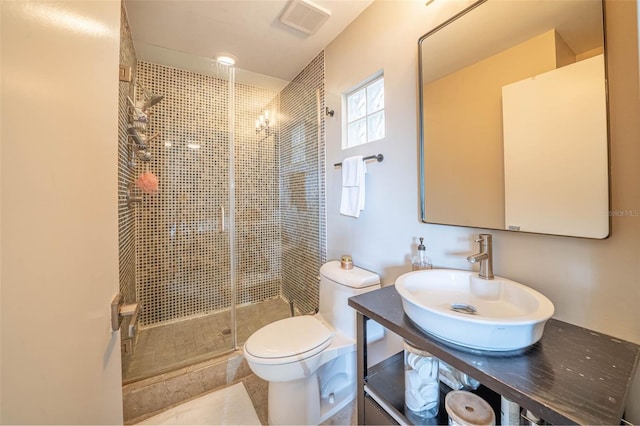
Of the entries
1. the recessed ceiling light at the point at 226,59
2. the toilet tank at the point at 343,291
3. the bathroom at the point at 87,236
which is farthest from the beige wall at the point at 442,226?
the recessed ceiling light at the point at 226,59

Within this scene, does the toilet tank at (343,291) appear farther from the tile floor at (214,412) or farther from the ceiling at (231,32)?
the ceiling at (231,32)

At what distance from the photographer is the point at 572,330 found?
74 centimetres

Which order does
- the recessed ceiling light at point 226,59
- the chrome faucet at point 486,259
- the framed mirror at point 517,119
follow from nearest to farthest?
the framed mirror at point 517,119 → the chrome faucet at point 486,259 → the recessed ceiling light at point 226,59

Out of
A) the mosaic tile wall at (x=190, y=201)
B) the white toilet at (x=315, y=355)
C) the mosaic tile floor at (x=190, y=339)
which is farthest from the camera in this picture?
the mosaic tile wall at (x=190, y=201)

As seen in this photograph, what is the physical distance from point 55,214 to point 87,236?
0.15 meters

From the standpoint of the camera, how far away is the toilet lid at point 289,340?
3.88ft

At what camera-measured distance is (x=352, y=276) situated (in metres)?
1.43

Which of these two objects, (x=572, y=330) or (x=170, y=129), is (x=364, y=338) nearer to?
(x=572, y=330)

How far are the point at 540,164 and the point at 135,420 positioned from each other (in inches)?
95.1

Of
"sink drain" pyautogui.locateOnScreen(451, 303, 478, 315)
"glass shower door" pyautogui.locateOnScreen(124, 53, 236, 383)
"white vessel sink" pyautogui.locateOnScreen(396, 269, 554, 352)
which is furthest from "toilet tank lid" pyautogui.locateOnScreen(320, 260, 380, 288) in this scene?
"glass shower door" pyautogui.locateOnScreen(124, 53, 236, 383)

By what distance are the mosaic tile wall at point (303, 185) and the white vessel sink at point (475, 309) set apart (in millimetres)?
1146

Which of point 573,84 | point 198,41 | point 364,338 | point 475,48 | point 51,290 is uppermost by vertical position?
point 198,41

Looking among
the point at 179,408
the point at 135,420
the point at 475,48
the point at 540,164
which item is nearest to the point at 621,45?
the point at 540,164

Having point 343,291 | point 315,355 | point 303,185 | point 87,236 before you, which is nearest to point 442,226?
point 343,291
